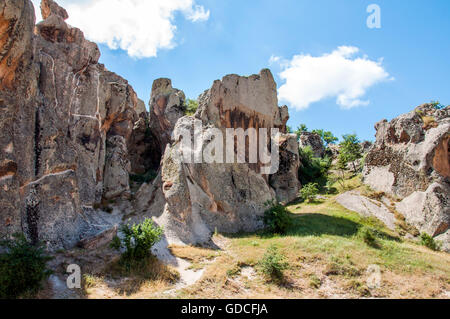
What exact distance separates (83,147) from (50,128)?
11.7 ft

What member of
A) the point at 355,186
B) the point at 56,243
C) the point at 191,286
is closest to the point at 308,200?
the point at 355,186

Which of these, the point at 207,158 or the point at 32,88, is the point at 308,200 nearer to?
the point at 207,158

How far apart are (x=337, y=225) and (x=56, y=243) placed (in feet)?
47.9

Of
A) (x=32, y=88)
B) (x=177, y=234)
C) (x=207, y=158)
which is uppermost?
(x=32, y=88)

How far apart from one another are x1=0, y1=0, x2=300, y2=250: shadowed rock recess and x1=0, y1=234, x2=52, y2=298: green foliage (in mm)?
1952

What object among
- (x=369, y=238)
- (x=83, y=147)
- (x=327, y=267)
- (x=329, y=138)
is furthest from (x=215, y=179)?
(x=329, y=138)

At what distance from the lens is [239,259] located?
1188cm

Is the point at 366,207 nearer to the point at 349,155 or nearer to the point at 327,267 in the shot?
the point at 327,267

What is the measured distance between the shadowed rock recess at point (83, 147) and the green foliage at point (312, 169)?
16.3 feet

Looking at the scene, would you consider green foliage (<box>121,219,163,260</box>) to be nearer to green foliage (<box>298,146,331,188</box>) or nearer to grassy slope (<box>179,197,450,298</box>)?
grassy slope (<box>179,197,450,298</box>)

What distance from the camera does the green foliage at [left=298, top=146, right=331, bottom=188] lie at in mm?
29359

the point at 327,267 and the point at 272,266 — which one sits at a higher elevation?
the point at 272,266

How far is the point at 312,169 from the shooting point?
102 feet
